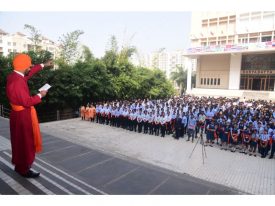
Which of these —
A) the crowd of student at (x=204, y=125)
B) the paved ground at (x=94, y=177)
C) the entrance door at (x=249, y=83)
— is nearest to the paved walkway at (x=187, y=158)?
the paved ground at (x=94, y=177)

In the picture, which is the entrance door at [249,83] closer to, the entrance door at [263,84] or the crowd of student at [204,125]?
the entrance door at [263,84]

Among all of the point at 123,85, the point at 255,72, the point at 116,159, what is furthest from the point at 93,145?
the point at 255,72

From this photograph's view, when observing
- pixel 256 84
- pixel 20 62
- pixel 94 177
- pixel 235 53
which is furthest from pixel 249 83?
pixel 20 62

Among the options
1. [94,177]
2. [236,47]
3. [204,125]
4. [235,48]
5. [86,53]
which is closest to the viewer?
[94,177]

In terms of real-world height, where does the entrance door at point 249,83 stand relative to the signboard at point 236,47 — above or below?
below

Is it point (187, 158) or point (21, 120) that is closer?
point (21, 120)

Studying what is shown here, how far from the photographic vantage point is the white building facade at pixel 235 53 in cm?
2994

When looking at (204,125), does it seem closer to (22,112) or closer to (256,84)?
(22,112)

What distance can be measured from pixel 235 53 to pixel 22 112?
31.3m

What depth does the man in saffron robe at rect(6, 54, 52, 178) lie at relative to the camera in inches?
176

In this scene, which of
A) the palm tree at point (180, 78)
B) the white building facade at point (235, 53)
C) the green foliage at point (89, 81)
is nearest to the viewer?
the green foliage at point (89, 81)

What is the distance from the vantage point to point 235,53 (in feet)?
103

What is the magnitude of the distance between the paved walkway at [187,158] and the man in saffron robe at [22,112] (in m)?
3.94

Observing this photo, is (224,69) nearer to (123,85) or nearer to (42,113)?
(123,85)
